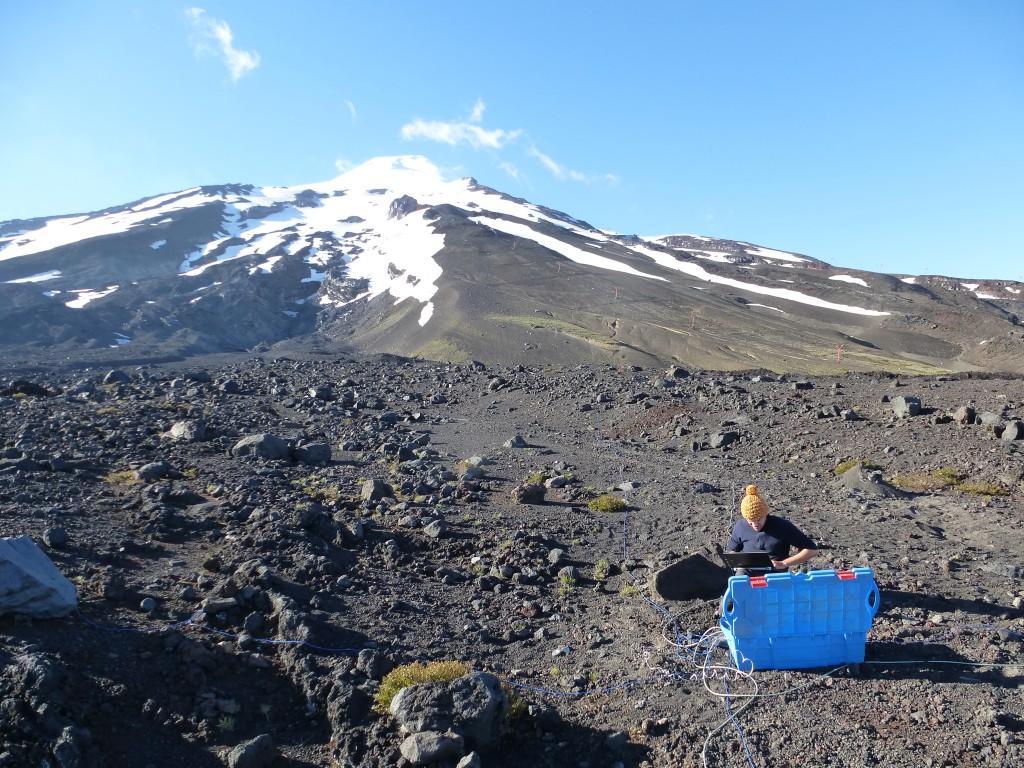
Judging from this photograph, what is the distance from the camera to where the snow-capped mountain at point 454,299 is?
52.0 meters

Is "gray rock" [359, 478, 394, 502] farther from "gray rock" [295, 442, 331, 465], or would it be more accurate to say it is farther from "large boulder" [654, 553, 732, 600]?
"large boulder" [654, 553, 732, 600]

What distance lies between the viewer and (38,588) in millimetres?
6027

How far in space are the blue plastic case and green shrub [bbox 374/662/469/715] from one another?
2441 millimetres

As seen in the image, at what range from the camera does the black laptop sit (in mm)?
6504

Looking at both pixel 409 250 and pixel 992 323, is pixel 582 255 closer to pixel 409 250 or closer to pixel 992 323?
pixel 409 250

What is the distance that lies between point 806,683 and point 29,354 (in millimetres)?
55368

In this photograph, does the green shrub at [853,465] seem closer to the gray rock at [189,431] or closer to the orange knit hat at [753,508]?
the orange knit hat at [753,508]

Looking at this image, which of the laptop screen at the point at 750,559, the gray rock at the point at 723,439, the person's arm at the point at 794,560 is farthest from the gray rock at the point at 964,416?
the laptop screen at the point at 750,559

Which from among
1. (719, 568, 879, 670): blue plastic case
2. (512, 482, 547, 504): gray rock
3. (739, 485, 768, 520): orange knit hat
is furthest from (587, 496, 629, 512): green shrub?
(719, 568, 879, 670): blue plastic case

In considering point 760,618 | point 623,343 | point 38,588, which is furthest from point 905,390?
point 623,343

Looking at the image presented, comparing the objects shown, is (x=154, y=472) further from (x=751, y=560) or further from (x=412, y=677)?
(x=751, y=560)

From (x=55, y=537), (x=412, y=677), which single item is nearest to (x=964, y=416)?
(x=412, y=677)

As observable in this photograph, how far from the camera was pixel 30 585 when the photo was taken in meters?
5.98

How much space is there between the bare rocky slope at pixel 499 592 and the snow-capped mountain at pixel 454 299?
101 feet
